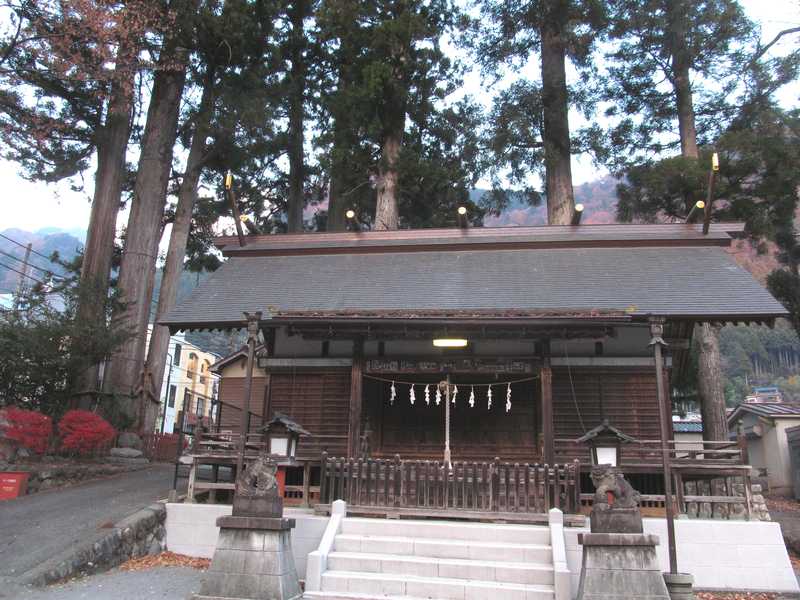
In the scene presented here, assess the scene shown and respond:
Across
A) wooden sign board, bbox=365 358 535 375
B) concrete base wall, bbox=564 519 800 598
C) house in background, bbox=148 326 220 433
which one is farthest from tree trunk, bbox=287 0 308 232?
house in background, bbox=148 326 220 433

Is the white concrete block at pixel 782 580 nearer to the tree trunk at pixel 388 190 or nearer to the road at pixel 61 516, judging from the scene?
the road at pixel 61 516

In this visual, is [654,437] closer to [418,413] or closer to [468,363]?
[468,363]

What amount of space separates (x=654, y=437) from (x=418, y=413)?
4.50 meters

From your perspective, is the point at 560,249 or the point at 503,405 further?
the point at 560,249

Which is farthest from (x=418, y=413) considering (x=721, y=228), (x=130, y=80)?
(x=130, y=80)

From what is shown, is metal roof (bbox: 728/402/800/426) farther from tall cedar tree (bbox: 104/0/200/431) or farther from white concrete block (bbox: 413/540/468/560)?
tall cedar tree (bbox: 104/0/200/431)

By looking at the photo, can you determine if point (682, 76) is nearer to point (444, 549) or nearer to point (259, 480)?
point (444, 549)

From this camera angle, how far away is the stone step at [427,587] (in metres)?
6.80

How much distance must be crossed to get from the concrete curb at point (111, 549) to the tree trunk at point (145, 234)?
811 cm

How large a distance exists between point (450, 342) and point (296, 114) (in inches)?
568

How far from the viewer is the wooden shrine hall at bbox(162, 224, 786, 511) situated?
938cm

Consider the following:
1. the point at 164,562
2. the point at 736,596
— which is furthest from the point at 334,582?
the point at 736,596

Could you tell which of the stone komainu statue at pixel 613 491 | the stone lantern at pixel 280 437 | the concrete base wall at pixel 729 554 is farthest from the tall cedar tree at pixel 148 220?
the concrete base wall at pixel 729 554

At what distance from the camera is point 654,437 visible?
10.6 metres
